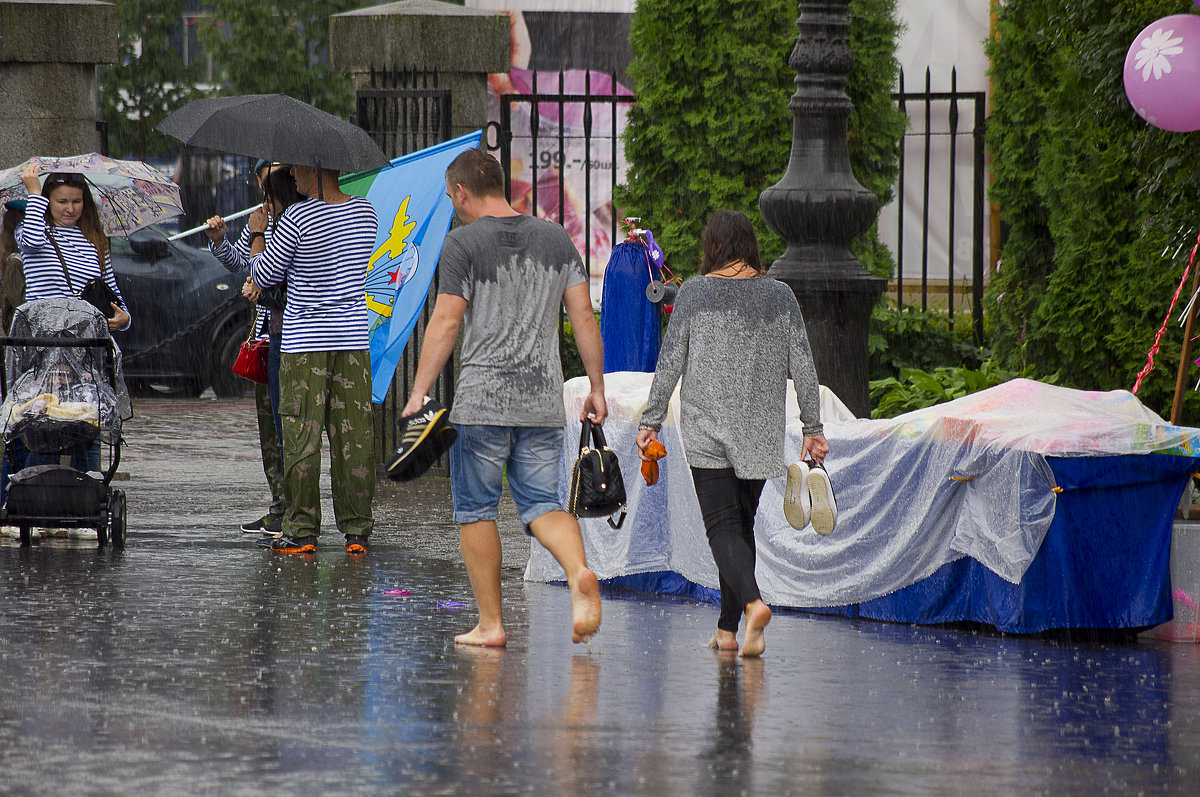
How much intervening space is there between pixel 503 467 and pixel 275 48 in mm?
16079

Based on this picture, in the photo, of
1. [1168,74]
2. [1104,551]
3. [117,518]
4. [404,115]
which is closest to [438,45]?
[404,115]

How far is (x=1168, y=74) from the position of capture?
7.71 m

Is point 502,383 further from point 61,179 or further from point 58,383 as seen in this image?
point 61,179

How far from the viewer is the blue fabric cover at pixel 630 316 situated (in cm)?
998

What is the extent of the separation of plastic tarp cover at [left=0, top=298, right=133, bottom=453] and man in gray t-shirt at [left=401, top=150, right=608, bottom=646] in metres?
2.86

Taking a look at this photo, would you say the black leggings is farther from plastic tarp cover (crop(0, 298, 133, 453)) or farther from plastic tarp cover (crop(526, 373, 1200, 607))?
plastic tarp cover (crop(0, 298, 133, 453))

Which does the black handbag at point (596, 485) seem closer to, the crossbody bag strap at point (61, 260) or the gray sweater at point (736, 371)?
the gray sweater at point (736, 371)

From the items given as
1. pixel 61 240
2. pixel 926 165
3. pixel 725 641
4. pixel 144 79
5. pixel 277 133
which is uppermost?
pixel 144 79

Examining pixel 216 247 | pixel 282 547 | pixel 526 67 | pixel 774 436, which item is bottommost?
pixel 282 547

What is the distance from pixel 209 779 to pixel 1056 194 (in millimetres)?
7490

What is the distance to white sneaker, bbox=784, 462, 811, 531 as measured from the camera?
21.7 ft

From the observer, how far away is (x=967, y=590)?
23.4 feet

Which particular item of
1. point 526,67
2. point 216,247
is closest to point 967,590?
point 216,247

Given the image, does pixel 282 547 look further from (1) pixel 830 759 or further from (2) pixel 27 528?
(1) pixel 830 759
